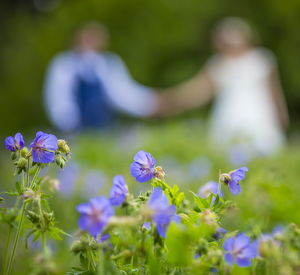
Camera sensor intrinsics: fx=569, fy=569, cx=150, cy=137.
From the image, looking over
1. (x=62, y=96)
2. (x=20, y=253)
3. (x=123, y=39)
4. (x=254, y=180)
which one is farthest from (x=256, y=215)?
(x=123, y=39)

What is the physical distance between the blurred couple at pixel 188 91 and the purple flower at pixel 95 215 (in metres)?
6.19

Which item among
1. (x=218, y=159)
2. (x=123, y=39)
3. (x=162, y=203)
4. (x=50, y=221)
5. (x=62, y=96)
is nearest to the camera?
(x=162, y=203)

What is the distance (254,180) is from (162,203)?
1.49 meters

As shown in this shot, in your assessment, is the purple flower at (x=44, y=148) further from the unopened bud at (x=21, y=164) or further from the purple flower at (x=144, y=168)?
the purple flower at (x=144, y=168)

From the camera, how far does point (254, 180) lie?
259 centimetres

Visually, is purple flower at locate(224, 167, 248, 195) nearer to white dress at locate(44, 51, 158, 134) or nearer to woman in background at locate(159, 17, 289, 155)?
white dress at locate(44, 51, 158, 134)

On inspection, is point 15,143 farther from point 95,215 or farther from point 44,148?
point 95,215

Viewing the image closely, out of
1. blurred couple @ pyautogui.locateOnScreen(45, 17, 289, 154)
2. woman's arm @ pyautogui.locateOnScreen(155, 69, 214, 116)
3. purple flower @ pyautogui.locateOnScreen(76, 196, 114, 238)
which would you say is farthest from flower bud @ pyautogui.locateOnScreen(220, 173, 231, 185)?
woman's arm @ pyautogui.locateOnScreen(155, 69, 214, 116)

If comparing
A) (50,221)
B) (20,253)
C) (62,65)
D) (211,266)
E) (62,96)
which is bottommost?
(211,266)

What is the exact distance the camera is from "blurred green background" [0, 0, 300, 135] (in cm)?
1705

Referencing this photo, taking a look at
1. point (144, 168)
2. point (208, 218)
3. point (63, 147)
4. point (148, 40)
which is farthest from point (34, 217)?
point (148, 40)

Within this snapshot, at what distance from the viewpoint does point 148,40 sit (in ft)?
56.1

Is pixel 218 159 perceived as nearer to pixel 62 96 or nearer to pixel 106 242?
pixel 62 96

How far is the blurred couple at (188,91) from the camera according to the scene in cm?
764
